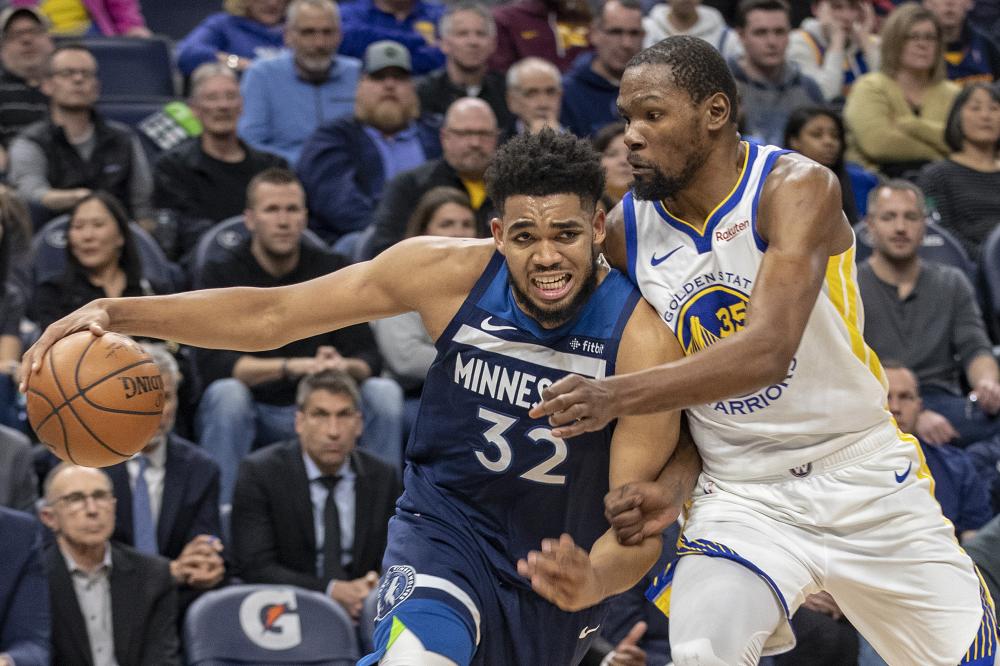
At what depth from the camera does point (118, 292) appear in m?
Answer: 6.77

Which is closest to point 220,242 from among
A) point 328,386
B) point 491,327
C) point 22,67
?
point 328,386

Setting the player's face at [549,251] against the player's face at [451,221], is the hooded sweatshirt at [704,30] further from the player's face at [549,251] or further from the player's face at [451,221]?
the player's face at [549,251]

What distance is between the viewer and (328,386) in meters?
6.30

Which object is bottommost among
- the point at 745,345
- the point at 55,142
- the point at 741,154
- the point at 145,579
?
the point at 145,579

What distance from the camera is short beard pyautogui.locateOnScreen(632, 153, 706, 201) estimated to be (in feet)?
12.7

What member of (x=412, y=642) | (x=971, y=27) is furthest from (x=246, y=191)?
(x=971, y=27)

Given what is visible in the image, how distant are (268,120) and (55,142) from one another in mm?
1468

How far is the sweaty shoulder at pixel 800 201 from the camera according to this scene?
12.3 ft

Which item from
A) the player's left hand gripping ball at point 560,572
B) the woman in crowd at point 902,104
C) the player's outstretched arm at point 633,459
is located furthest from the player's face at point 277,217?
the woman in crowd at point 902,104

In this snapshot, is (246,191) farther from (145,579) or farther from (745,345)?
(745,345)

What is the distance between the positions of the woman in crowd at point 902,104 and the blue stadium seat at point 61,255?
4.68m

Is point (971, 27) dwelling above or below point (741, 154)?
above

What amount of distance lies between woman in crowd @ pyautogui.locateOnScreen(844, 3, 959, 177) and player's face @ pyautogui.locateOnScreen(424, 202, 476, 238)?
3494 millimetres

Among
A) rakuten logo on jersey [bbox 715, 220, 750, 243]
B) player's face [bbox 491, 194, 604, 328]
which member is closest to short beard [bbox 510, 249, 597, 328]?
player's face [bbox 491, 194, 604, 328]
